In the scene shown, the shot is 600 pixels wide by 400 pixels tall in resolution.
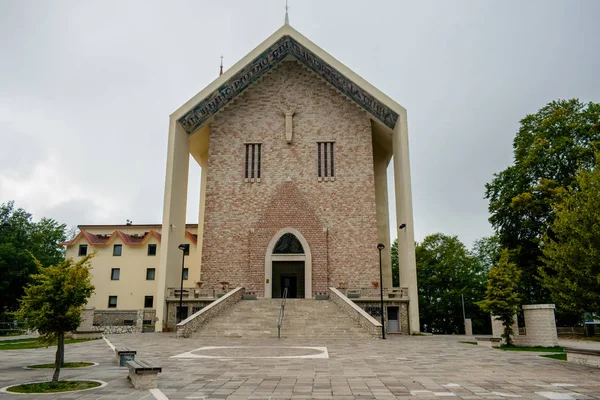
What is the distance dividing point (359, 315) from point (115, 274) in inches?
788

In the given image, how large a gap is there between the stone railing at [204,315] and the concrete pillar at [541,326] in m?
11.6

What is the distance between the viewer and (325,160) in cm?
2617

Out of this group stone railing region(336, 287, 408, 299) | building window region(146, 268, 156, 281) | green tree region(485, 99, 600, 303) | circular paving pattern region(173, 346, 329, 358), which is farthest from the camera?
building window region(146, 268, 156, 281)

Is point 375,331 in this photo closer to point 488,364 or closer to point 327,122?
point 488,364

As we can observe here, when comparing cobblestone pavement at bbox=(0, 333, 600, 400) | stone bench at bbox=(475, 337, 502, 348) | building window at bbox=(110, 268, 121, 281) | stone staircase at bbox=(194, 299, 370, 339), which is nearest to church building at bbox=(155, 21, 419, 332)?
stone staircase at bbox=(194, 299, 370, 339)

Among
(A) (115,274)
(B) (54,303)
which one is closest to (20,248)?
(A) (115,274)

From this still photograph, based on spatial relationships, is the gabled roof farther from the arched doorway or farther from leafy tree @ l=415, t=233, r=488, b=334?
leafy tree @ l=415, t=233, r=488, b=334

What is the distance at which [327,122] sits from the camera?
2661 centimetres

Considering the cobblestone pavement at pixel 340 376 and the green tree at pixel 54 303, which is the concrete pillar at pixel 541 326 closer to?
the cobblestone pavement at pixel 340 376

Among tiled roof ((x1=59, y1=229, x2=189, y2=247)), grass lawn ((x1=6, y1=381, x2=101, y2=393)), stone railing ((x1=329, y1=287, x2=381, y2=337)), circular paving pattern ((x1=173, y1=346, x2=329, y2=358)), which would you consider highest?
tiled roof ((x1=59, y1=229, x2=189, y2=247))

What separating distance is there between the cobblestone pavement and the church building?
495 inches

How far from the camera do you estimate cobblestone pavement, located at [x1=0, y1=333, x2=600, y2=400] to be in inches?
236

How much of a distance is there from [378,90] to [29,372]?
20.6 meters

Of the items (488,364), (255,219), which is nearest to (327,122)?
(255,219)
